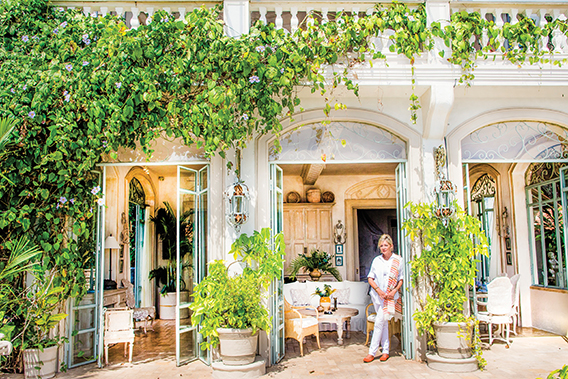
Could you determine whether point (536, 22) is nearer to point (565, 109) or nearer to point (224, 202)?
point (565, 109)

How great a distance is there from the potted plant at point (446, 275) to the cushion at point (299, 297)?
7.70 feet

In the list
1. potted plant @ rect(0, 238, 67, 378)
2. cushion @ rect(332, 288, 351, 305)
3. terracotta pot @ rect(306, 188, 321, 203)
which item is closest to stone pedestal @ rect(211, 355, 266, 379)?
potted plant @ rect(0, 238, 67, 378)

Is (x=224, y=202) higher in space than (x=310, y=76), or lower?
lower

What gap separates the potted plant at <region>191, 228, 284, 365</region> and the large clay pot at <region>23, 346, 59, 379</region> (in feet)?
5.59

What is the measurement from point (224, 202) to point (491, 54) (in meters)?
3.65

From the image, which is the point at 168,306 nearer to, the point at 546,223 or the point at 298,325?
the point at 298,325

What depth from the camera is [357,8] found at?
18.9ft

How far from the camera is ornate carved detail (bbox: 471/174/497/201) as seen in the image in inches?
355

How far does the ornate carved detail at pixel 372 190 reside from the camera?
11242 mm

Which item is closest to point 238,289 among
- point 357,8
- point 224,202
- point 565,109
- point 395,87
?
point 224,202

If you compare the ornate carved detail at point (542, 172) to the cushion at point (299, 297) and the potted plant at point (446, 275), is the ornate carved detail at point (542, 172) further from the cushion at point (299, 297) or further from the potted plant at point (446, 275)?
the cushion at point (299, 297)

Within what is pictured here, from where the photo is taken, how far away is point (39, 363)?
5191mm

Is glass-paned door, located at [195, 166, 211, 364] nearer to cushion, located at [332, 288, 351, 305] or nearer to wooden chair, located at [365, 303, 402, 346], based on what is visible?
wooden chair, located at [365, 303, 402, 346]

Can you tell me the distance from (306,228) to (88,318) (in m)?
5.95
